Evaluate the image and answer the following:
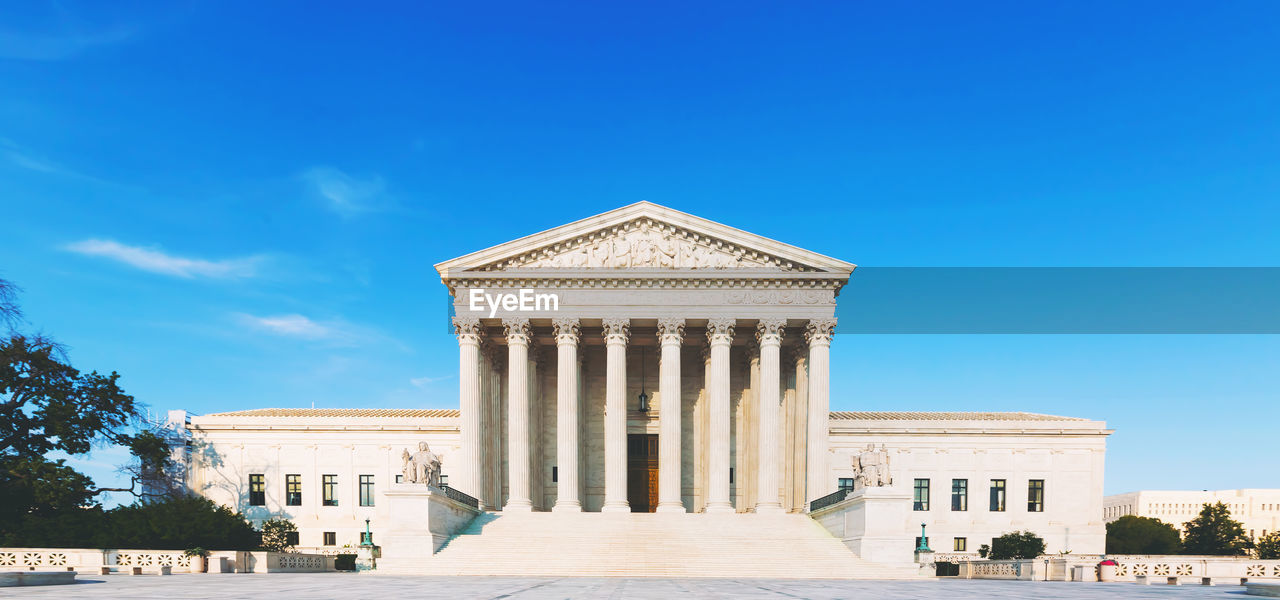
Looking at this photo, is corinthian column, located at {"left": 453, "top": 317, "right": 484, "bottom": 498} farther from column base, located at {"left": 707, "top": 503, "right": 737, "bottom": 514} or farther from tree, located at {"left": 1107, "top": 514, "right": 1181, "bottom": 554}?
tree, located at {"left": 1107, "top": 514, "right": 1181, "bottom": 554}

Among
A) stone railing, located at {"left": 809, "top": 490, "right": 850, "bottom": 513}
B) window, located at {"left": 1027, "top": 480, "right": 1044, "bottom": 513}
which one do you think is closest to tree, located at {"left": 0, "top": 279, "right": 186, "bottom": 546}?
stone railing, located at {"left": 809, "top": 490, "right": 850, "bottom": 513}

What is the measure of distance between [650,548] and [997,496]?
28.9 m

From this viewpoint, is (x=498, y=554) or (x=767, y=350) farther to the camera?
(x=767, y=350)

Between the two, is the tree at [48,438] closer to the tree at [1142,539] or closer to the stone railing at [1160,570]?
the stone railing at [1160,570]

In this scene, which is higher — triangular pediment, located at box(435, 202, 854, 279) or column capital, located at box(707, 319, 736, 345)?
triangular pediment, located at box(435, 202, 854, 279)

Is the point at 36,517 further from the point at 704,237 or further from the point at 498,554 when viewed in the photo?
the point at 704,237

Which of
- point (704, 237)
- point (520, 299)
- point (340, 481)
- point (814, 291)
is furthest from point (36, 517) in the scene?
point (814, 291)

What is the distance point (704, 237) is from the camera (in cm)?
4475

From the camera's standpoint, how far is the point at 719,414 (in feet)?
145

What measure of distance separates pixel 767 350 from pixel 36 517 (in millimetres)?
35321

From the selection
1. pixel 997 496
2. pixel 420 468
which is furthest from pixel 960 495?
pixel 420 468

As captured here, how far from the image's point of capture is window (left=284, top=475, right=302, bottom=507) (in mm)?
53281

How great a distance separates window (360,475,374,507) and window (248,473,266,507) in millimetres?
6072

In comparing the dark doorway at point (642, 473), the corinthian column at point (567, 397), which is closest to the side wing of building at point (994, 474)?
the dark doorway at point (642, 473)
